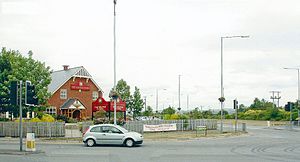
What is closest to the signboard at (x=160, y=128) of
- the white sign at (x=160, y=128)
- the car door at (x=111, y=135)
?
the white sign at (x=160, y=128)

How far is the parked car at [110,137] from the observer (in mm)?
28109

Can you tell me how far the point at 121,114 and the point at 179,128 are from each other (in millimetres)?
26556

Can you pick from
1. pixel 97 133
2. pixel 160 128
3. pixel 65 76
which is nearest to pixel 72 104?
pixel 65 76

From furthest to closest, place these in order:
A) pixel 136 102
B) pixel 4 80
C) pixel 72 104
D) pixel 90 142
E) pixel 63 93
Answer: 1. pixel 136 102
2. pixel 63 93
3. pixel 72 104
4. pixel 4 80
5. pixel 90 142

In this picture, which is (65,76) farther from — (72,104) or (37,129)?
(37,129)

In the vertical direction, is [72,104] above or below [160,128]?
above

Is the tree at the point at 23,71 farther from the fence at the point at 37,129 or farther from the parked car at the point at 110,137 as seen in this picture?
the parked car at the point at 110,137

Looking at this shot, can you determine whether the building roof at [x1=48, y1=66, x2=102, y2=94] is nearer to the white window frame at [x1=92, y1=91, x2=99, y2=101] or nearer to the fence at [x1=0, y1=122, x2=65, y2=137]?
the white window frame at [x1=92, y1=91, x2=99, y2=101]

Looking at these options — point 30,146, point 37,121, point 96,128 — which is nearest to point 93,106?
point 37,121

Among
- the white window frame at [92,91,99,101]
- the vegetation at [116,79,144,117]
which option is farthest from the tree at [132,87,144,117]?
the white window frame at [92,91,99,101]

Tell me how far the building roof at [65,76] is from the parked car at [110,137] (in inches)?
1732

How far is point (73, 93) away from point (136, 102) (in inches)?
505

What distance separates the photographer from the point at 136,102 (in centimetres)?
8200

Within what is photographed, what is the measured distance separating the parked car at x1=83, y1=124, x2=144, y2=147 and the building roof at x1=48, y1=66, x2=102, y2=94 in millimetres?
43990
